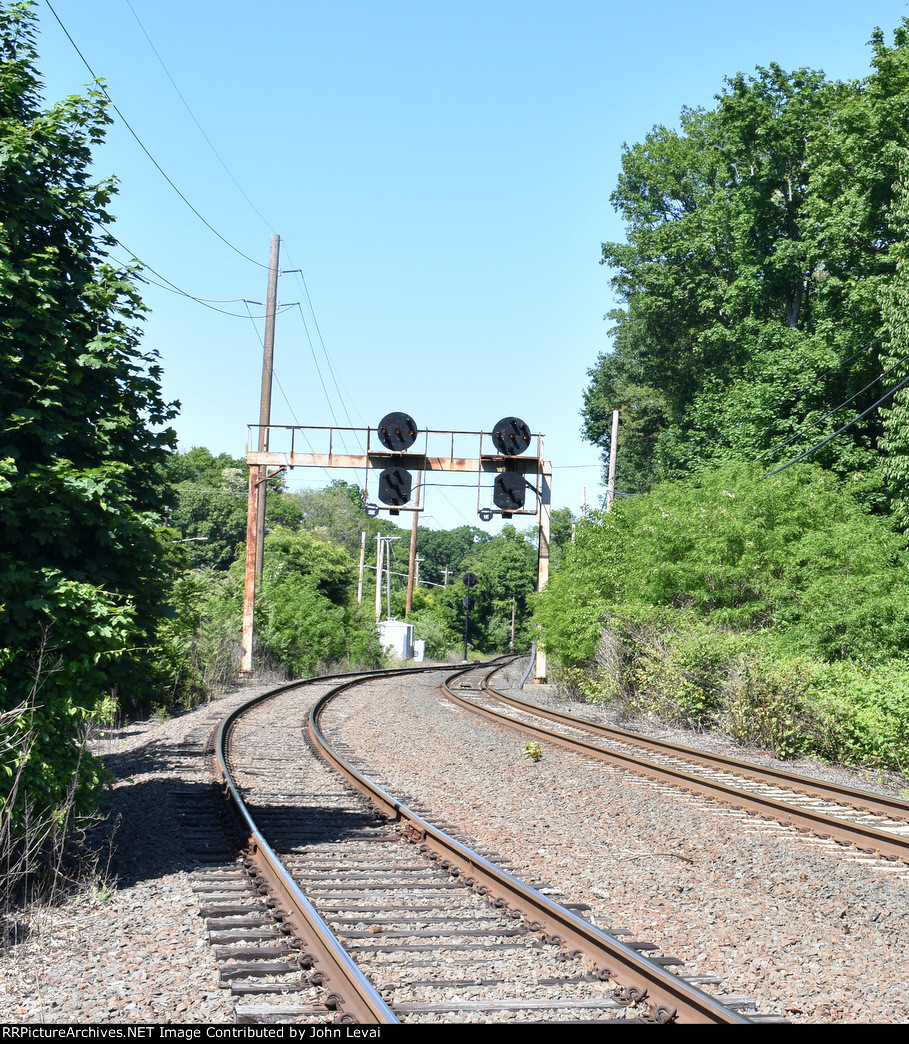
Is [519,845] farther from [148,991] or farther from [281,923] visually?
[148,991]

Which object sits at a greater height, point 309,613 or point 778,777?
point 309,613

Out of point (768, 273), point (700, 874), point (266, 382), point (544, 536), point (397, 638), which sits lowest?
point (700, 874)

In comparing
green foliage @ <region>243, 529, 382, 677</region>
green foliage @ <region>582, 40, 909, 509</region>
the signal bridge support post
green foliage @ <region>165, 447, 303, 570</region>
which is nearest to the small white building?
green foliage @ <region>243, 529, 382, 677</region>

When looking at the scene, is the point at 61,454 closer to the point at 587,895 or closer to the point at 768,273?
the point at 587,895

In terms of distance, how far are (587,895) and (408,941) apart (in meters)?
1.64

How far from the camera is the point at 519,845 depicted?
8.71 meters

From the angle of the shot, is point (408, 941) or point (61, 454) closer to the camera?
point (408, 941)

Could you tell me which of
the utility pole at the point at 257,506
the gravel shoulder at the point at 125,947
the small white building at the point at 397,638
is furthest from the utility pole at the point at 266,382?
the small white building at the point at 397,638

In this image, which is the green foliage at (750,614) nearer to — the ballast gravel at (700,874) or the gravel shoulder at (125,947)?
the ballast gravel at (700,874)

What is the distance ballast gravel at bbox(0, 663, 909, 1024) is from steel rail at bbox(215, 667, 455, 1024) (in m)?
0.53

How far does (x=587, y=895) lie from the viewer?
7.10 metres

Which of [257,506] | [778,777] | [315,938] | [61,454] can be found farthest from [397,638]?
[315,938]

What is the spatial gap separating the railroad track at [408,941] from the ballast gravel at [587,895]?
312mm

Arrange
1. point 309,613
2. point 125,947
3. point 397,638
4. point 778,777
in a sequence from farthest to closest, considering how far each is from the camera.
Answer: point 397,638 < point 309,613 < point 778,777 < point 125,947
